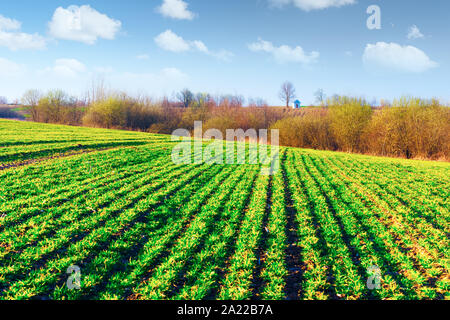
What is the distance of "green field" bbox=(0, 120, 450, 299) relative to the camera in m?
4.18

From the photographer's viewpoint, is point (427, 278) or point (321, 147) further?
point (321, 147)

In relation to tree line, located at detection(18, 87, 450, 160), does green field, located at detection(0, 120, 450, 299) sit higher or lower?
lower

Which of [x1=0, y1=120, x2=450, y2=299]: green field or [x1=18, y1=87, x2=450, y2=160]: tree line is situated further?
[x1=18, y1=87, x2=450, y2=160]: tree line

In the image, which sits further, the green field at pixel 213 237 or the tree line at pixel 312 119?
the tree line at pixel 312 119

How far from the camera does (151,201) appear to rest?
7984 mm

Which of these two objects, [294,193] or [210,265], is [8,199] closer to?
[210,265]

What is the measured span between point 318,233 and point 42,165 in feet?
42.1

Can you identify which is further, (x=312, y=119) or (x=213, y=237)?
(x=312, y=119)

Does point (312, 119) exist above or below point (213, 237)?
above

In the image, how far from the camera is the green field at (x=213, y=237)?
4.18m

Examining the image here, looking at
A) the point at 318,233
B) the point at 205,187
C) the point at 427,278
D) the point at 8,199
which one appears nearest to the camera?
the point at 427,278

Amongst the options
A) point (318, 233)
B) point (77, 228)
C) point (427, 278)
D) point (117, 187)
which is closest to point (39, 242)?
point (77, 228)

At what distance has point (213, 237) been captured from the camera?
5.82m

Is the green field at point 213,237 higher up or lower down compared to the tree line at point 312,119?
lower down
